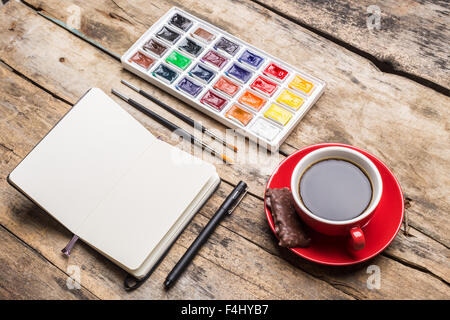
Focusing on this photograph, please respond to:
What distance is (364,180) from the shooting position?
2.61 feet

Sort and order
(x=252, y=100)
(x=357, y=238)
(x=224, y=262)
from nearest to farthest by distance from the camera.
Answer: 1. (x=357, y=238)
2. (x=224, y=262)
3. (x=252, y=100)

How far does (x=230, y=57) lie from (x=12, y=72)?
50cm

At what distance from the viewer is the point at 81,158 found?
89 centimetres

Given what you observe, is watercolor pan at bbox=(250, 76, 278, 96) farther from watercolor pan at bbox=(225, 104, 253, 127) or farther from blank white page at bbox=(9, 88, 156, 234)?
blank white page at bbox=(9, 88, 156, 234)

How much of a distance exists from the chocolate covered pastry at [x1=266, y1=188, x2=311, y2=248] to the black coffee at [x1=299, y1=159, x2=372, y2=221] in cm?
4

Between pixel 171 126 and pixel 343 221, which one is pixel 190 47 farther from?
pixel 343 221

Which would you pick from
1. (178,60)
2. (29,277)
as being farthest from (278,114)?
(29,277)

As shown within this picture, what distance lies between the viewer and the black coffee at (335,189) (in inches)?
30.7

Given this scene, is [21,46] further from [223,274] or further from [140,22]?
[223,274]

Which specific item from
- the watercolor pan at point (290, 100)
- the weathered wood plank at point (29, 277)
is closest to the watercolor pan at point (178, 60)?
the watercolor pan at point (290, 100)

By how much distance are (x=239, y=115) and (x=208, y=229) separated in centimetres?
25

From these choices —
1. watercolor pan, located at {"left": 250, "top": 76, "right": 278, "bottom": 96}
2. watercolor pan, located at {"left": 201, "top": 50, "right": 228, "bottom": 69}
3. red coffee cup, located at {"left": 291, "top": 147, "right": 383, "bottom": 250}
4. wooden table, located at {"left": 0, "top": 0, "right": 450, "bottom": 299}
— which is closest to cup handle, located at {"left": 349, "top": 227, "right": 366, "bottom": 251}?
red coffee cup, located at {"left": 291, "top": 147, "right": 383, "bottom": 250}

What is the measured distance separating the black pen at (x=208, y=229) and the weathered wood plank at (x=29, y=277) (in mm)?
157
